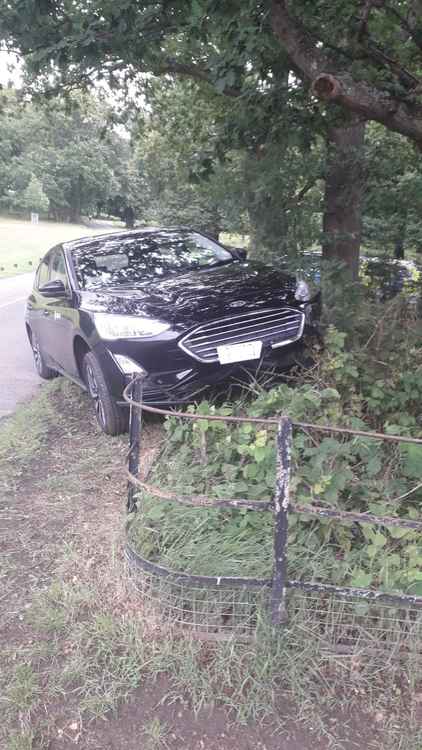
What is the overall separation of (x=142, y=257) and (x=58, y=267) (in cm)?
98

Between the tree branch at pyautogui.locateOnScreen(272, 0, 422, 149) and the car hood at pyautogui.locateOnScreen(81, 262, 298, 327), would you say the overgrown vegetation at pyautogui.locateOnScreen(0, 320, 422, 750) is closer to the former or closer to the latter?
the car hood at pyautogui.locateOnScreen(81, 262, 298, 327)

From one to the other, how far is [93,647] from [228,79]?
132 inches

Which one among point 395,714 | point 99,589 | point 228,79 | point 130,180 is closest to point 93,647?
point 99,589

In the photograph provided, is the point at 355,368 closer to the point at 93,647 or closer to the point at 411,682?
the point at 411,682

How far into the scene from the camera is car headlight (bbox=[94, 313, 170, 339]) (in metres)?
4.01

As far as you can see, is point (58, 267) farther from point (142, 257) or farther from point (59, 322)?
point (142, 257)

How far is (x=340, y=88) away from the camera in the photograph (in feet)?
9.17

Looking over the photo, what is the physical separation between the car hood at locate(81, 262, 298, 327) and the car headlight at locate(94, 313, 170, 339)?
0.17 ft

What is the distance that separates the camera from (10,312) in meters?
12.5

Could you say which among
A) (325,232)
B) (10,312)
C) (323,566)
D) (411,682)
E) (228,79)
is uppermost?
(228,79)

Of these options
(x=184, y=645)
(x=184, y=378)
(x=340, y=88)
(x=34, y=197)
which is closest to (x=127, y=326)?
(x=184, y=378)

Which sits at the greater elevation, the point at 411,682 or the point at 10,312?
the point at 411,682

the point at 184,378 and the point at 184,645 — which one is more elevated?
the point at 184,378

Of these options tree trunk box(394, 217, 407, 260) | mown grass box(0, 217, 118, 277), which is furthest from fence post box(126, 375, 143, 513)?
mown grass box(0, 217, 118, 277)
